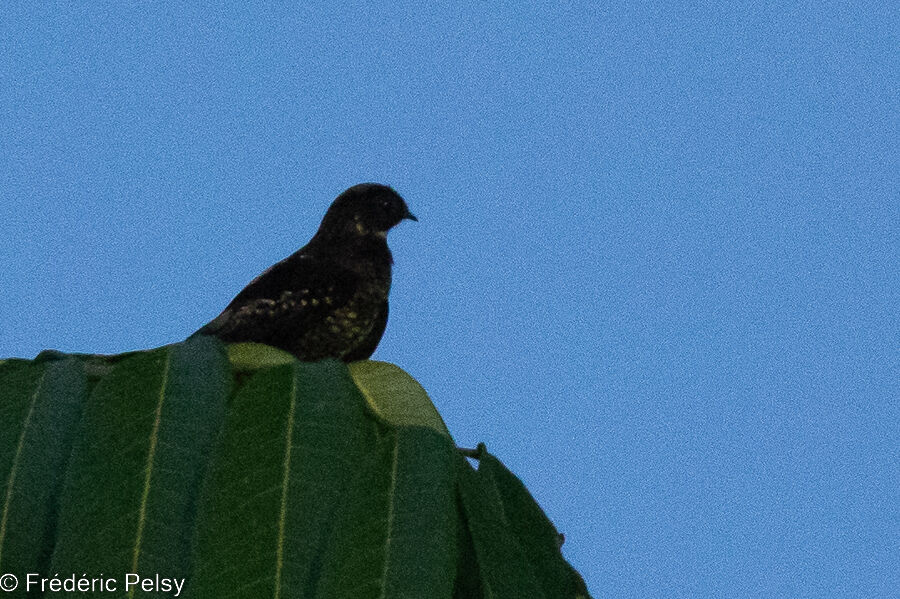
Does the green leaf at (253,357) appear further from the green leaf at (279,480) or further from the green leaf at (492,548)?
the green leaf at (492,548)

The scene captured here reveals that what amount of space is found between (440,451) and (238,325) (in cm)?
245

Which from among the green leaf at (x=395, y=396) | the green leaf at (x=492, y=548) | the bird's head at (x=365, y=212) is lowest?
the green leaf at (x=492, y=548)

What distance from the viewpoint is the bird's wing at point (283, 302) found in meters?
4.40

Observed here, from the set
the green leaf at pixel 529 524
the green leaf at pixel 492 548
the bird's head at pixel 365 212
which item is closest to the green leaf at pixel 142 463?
the green leaf at pixel 492 548

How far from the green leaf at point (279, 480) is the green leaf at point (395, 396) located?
0.05 metres

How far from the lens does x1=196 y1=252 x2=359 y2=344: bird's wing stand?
14.4 ft

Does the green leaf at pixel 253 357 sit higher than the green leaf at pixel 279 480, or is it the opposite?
the green leaf at pixel 253 357

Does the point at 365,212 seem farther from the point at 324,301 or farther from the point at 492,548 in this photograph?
the point at 492,548

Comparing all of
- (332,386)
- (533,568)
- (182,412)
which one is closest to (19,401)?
(182,412)

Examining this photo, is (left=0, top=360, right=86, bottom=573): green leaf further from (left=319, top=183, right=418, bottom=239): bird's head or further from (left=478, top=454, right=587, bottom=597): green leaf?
(left=319, top=183, right=418, bottom=239): bird's head

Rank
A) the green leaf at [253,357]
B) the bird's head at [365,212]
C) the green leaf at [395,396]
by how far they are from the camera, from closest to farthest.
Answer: the green leaf at [395,396] → the green leaf at [253,357] → the bird's head at [365,212]

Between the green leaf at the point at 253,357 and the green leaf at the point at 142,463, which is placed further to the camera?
the green leaf at the point at 253,357

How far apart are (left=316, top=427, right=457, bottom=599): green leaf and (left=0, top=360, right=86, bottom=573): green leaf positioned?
1.64 feet

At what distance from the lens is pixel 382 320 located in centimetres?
470
